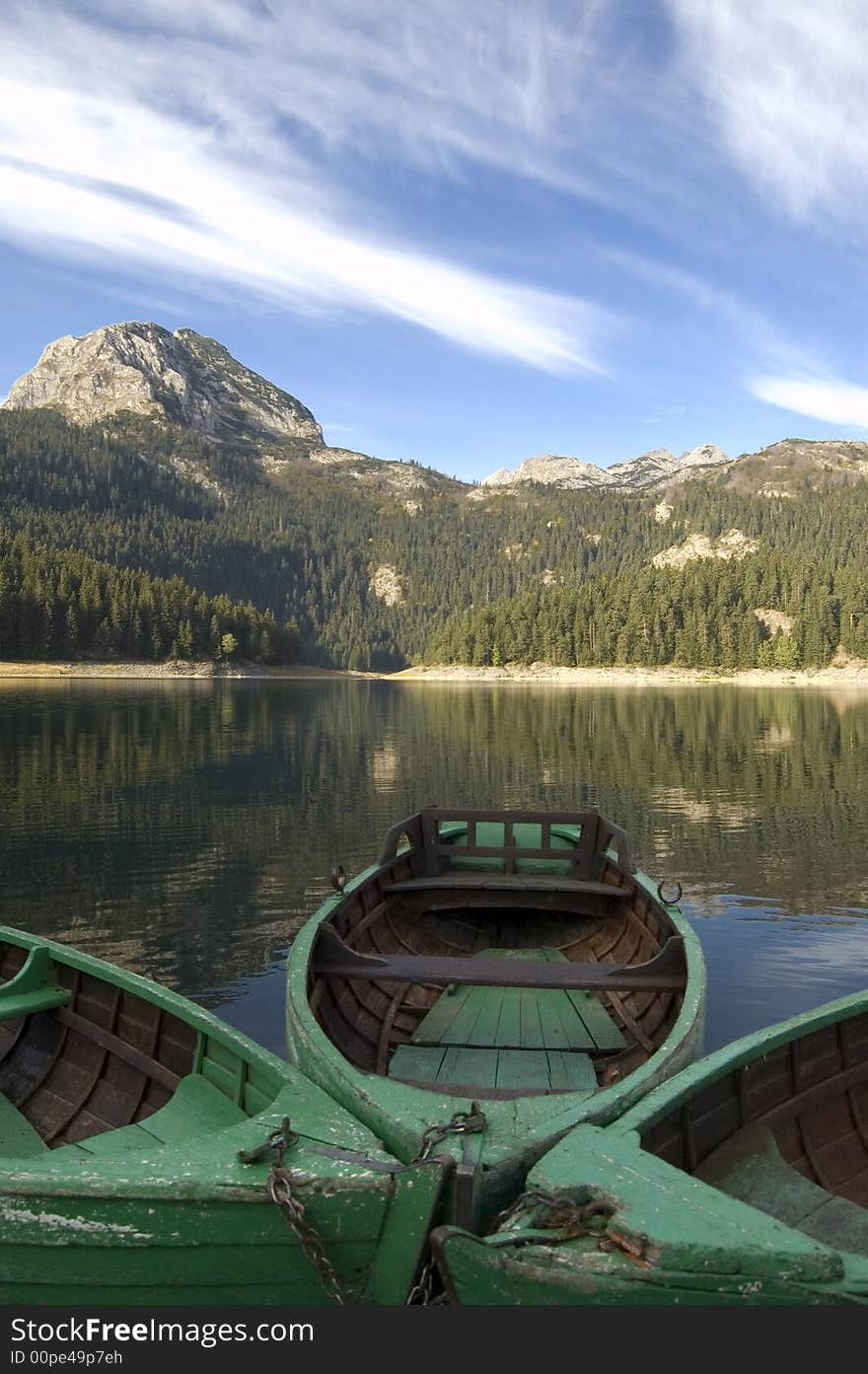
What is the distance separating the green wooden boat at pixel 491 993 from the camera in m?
5.52

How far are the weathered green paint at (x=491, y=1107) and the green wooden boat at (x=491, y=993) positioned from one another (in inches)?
0.6

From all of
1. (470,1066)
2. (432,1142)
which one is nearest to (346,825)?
(470,1066)

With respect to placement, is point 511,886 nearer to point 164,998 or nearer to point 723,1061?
point 164,998

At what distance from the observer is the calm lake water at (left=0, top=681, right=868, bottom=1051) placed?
17594 mm

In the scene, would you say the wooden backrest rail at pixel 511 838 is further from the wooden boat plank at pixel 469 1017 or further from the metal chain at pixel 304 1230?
the metal chain at pixel 304 1230

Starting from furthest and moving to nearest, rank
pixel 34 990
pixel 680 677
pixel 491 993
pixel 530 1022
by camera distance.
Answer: pixel 680 677
pixel 491 993
pixel 530 1022
pixel 34 990

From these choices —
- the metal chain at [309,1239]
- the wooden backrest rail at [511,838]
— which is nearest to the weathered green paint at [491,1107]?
the metal chain at [309,1239]

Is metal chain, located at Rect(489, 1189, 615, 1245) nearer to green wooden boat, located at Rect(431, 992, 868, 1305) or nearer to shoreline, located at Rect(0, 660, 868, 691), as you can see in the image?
green wooden boat, located at Rect(431, 992, 868, 1305)

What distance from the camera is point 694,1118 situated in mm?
6379

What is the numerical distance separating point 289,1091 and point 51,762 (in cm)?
4231

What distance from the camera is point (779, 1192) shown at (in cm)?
661

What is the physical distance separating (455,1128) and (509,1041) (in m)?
4.90

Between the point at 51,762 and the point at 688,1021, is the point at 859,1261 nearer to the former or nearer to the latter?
the point at 688,1021

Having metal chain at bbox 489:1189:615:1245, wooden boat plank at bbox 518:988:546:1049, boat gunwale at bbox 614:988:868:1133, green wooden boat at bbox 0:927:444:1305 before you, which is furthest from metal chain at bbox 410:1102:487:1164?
wooden boat plank at bbox 518:988:546:1049
